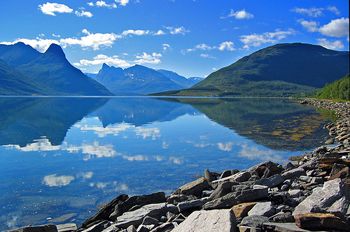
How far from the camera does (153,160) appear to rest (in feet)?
99.5

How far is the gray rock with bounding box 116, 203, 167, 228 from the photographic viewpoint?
13.4 meters

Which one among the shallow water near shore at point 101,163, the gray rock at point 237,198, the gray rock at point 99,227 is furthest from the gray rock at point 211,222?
the shallow water near shore at point 101,163

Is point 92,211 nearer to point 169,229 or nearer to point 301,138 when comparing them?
point 169,229

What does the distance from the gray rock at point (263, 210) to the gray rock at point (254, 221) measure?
47cm

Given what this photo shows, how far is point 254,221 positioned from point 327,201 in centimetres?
262

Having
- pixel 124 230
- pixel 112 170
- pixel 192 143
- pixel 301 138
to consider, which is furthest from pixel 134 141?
pixel 124 230

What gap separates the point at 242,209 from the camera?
1204 cm

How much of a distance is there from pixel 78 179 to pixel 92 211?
6.83 m

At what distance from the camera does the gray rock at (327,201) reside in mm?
10992

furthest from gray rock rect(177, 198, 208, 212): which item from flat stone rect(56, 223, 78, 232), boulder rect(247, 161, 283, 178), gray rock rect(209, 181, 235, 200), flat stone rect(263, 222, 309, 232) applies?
boulder rect(247, 161, 283, 178)

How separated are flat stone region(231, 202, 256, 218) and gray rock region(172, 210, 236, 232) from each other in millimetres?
1298

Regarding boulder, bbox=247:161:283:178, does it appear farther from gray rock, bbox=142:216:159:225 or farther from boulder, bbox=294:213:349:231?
boulder, bbox=294:213:349:231

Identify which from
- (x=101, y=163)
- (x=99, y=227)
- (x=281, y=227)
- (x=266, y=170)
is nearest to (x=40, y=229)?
(x=99, y=227)

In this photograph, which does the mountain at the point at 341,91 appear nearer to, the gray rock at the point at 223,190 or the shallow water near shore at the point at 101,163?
the shallow water near shore at the point at 101,163
